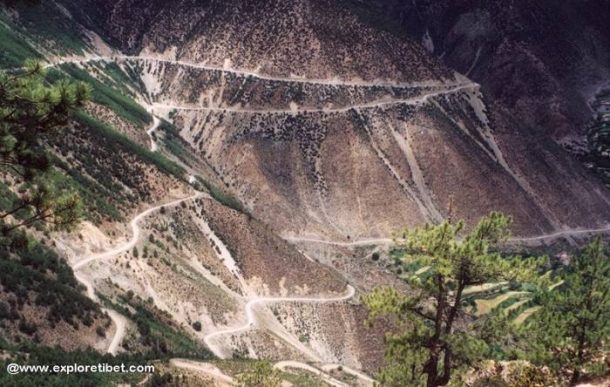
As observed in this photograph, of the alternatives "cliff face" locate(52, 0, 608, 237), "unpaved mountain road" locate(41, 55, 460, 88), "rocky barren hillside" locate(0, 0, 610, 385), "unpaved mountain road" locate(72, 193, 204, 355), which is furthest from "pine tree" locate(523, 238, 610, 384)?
"unpaved mountain road" locate(41, 55, 460, 88)

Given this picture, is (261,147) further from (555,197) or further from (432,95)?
(555,197)

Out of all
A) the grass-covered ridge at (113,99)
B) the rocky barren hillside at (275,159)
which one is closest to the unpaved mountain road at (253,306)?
the rocky barren hillside at (275,159)

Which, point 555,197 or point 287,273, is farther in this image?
point 555,197

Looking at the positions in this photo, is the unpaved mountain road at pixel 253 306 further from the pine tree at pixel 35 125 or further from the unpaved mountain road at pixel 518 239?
the pine tree at pixel 35 125

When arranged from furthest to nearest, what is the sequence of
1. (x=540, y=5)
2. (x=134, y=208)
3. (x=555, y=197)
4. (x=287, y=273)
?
(x=540, y=5) → (x=555, y=197) → (x=287, y=273) → (x=134, y=208)

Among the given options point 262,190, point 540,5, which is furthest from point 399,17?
point 262,190

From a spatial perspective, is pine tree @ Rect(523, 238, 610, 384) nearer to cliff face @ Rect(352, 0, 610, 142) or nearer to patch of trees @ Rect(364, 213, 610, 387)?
patch of trees @ Rect(364, 213, 610, 387)

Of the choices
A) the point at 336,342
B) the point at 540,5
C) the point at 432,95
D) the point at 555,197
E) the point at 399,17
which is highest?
the point at 540,5
